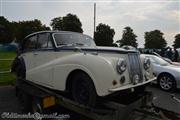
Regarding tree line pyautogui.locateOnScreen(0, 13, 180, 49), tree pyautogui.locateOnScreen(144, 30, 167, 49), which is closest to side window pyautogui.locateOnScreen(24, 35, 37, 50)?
tree line pyautogui.locateOnScreen(0, 13, 180, 49)

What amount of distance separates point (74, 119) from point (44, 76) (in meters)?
1.25

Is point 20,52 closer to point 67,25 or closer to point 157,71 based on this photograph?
point 157,71

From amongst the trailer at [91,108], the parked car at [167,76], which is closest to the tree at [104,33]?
the parked car at [167,76]

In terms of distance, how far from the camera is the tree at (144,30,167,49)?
236ft

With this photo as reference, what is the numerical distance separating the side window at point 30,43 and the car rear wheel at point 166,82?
5707 mm

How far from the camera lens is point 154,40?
237 feet

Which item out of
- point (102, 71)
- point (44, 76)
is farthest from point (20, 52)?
point (102, 71)

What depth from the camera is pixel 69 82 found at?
17.0 feet

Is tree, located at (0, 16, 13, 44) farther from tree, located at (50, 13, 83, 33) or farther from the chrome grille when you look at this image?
the chrome grille

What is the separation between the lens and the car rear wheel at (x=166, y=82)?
9.80m

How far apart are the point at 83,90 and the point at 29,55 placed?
2.73 metres

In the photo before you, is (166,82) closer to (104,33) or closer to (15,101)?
(15,101)

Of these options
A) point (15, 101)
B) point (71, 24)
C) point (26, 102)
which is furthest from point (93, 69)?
point (71, 24)

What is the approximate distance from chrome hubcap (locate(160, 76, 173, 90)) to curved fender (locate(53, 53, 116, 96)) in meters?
5.96
